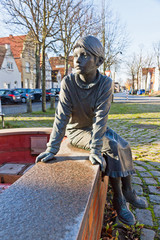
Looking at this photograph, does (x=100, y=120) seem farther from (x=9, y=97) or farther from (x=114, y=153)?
(x=9, y=97)

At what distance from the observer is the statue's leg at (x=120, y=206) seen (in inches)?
91.5

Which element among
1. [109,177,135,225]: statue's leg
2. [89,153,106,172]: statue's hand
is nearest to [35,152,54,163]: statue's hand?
[89,153,106,172]: statue's hand

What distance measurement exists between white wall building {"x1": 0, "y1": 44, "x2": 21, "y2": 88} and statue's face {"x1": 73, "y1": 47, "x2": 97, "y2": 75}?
32.1 metres

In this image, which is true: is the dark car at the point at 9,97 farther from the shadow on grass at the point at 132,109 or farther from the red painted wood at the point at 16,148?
the red painted wood at the point at 16,148

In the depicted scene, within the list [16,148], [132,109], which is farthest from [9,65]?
[16,148]

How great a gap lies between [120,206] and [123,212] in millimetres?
72

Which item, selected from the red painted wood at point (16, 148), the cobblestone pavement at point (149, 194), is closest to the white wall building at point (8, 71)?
the red painted wood at point (16, 148)

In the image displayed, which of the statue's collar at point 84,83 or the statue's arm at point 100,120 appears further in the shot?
the statue's collar at point 84,83

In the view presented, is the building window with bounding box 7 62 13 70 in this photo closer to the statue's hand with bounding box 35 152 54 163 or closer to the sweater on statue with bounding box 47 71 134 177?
the sweater on statue with bounding box 47 71 134 177

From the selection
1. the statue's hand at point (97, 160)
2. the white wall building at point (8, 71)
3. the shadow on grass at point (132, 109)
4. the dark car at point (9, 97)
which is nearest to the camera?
the statue's hand at point (97, 160)

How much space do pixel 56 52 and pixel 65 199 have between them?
14.3 m

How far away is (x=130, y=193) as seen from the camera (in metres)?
2.61

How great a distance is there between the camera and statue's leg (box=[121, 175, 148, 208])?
2.54m

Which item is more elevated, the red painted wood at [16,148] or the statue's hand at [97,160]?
the statue's hand at [97,160]
